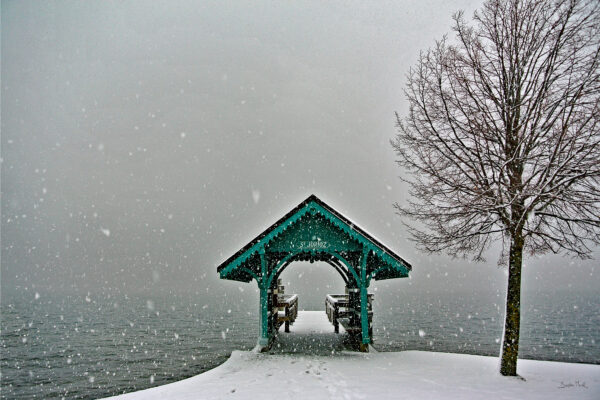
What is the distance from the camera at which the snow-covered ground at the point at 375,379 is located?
905 cm

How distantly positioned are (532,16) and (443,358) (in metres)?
10.7

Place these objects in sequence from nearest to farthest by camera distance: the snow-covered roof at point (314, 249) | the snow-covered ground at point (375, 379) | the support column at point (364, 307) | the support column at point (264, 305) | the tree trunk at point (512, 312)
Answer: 1. the snow-covered ground at point (375, 379)
2. the tree trunk at point (512, 312)
3. the snow-covered roof at point (314, 249)
4. the support column at point (364, 307)
5. the support column at point (264, 305)

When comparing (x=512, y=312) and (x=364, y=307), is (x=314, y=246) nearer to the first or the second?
(x=364, y=307)

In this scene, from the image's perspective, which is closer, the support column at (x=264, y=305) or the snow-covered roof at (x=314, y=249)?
the snow-covered roof at (x=314, y=249)

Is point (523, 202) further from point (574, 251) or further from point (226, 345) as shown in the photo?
point (226, 345)

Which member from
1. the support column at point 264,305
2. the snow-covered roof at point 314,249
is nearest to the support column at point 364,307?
the snow-covered roof at point 314,249

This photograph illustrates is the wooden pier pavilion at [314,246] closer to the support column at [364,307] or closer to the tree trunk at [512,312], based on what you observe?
the support column at [364,307]

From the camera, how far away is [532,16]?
10.1 metres

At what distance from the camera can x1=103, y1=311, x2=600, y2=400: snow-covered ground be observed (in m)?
9.05

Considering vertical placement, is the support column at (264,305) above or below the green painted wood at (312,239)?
below

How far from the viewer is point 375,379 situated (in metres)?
10.3

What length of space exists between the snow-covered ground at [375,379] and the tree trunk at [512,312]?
0.50m

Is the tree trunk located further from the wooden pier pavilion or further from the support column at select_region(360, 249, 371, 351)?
the support column at select_region(360, 249, 371, 351)

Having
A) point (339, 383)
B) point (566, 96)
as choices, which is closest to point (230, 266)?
point (339, 383)
